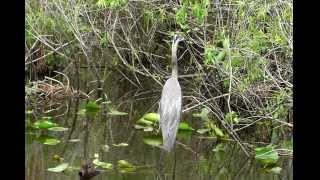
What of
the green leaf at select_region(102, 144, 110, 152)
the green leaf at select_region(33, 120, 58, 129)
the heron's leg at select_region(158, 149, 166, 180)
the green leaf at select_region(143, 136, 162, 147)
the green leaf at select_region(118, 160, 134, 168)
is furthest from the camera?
the green leaf at select_region(33, 120, 58, 129)

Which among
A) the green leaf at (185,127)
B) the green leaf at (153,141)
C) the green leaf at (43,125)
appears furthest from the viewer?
the green leaf at (43,125)

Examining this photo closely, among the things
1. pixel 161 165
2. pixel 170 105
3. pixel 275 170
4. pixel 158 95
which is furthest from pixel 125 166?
pixel 158 95

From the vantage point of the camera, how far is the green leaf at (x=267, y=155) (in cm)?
448

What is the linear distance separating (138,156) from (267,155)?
40.2 inches

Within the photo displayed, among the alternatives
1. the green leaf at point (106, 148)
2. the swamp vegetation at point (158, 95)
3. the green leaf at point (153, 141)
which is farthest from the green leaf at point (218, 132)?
the green leaf at point (106, 148)

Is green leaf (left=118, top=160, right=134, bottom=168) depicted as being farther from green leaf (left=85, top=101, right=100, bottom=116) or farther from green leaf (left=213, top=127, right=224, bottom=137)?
green leaf (left=85, top=101, right=100, bottom=116)

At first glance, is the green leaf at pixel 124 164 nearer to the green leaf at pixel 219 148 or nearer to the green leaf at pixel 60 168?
the green leaf at pixel 60 168

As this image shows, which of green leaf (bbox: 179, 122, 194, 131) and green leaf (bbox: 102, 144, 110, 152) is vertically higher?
green leaf (bbox: 179, 122, 194, 131)

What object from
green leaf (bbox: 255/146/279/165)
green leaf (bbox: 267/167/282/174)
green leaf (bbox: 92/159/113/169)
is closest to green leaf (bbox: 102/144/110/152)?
green leaf (bbox: 92/159/113/169)

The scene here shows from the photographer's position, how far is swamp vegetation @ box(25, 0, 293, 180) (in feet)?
14.4

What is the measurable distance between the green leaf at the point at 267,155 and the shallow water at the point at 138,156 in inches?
2.8

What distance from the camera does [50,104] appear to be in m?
6.77
